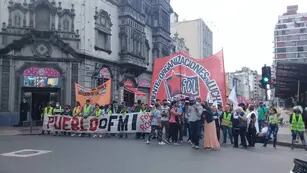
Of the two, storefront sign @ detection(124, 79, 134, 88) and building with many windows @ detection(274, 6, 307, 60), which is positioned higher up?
building with many windows @ detection(274, 6, 307, 60)

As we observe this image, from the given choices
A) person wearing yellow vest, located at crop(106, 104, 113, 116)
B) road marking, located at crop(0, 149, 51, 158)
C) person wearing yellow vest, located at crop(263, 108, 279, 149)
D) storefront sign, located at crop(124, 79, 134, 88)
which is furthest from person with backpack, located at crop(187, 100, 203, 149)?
storefront sign, located at crop(124, 79, 134, 88)

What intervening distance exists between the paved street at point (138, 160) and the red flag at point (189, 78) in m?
3.05

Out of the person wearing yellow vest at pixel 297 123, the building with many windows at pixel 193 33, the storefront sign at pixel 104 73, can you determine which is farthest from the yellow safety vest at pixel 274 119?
the building with many windows at pixel 193 33

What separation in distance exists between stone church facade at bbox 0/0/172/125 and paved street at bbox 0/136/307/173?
15.2m

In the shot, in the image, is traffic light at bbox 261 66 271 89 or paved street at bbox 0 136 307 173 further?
traffic light at bbox 261 66 271 89

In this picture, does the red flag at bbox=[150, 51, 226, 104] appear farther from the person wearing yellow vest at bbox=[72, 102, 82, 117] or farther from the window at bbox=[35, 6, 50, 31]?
the window at bbox=[35, 6, 50, 31]

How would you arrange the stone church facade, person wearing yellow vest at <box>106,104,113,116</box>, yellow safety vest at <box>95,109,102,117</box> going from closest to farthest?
person wearing yellow vest at <box>106,104,113,116</box>
yellow safety vest at <box>95,109,102,117</box>
the stone church facade

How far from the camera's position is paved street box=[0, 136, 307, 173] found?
11.1 m

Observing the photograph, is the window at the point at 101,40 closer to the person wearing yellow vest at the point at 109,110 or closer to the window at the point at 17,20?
the window at the point at 17,20

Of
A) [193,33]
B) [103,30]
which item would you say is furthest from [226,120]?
[193,33]

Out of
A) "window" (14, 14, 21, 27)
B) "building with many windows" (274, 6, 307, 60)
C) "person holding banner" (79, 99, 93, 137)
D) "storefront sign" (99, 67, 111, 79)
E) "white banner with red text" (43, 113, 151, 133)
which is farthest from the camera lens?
"building with many windows" (274, 6, 307, 60)

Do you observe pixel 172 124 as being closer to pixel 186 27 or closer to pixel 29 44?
pixel 29 44

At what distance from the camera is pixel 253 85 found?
547 ft

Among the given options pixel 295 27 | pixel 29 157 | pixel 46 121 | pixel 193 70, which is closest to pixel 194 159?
pixel 29 157
